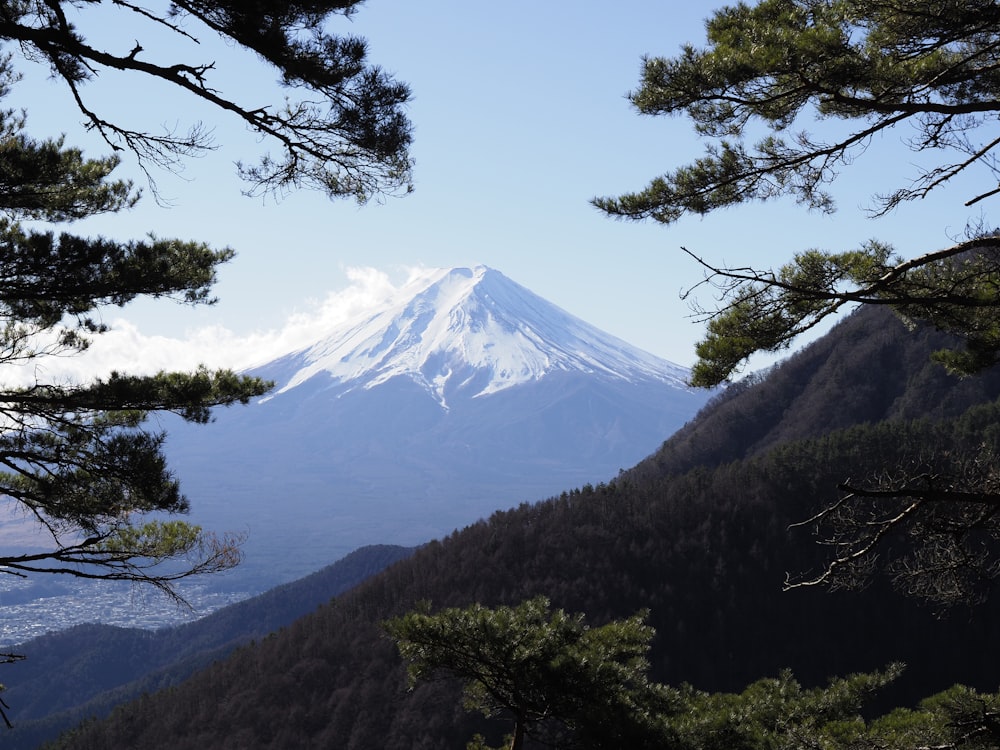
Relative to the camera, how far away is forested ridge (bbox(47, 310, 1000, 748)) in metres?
61.6

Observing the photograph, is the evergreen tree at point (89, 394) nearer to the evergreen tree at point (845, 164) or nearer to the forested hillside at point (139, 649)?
the evergreen tree at point (845, 164)

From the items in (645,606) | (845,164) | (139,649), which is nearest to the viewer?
(845,164)

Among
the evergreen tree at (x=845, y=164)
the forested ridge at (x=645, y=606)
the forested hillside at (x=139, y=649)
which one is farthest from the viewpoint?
the forested hillside at (x=139, y=649)

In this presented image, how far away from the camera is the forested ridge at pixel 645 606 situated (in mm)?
61625

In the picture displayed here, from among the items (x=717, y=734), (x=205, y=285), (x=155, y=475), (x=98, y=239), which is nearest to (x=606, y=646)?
(x=717, y=734)

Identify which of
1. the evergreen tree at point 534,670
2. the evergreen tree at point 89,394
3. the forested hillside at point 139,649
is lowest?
the forested hillside at point 139,649

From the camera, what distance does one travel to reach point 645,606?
60156mm

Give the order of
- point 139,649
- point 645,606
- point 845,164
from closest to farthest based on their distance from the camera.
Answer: point 845,164
point 645,606
point 139,649

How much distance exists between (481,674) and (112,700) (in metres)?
96.9

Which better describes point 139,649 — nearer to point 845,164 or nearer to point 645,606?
point 645,606

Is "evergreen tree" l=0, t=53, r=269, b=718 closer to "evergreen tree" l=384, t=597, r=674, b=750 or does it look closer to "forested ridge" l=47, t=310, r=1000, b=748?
"evergreen tree" l=384, t=597, r=674, b=750

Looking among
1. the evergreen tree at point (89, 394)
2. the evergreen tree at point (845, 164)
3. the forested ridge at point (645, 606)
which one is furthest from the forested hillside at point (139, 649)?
the evergreen tree at point (845, 164)

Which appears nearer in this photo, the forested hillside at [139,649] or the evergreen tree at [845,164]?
the evergreen tree at [845,164]

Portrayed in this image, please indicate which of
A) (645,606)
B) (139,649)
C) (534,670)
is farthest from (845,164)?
(139,649)
